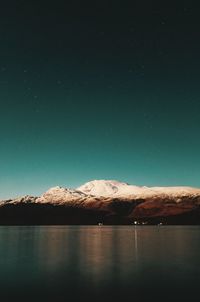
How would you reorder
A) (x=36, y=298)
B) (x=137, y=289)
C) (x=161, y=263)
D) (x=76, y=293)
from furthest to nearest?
(x=161, y=263)
(x=137, y=289)
(x=76, y=293)
(x=36, y=298)

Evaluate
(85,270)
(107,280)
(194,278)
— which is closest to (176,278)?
(194,278)

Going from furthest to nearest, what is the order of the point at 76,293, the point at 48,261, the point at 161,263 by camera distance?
the point at 48,261
the point at 161,263
the point at 76,293

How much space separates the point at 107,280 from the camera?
4169 centimetres

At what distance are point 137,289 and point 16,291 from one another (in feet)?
38.9

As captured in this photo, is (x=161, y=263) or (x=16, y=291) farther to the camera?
(x=161, y=263)

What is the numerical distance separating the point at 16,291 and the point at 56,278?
8715mm

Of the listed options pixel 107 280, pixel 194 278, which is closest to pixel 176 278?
pixel 194 278

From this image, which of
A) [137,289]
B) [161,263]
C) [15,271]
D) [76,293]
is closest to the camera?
[76,293]

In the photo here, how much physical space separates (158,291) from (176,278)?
30.0ft

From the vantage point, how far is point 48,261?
62.5 m

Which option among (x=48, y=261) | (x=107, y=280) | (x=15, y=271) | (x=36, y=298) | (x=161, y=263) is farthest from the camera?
(x=48, y=261)

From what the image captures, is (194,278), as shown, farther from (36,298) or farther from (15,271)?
(15,271)

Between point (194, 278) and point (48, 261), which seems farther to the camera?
point (48, 261)

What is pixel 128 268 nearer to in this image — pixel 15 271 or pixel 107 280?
pixel 107 280
